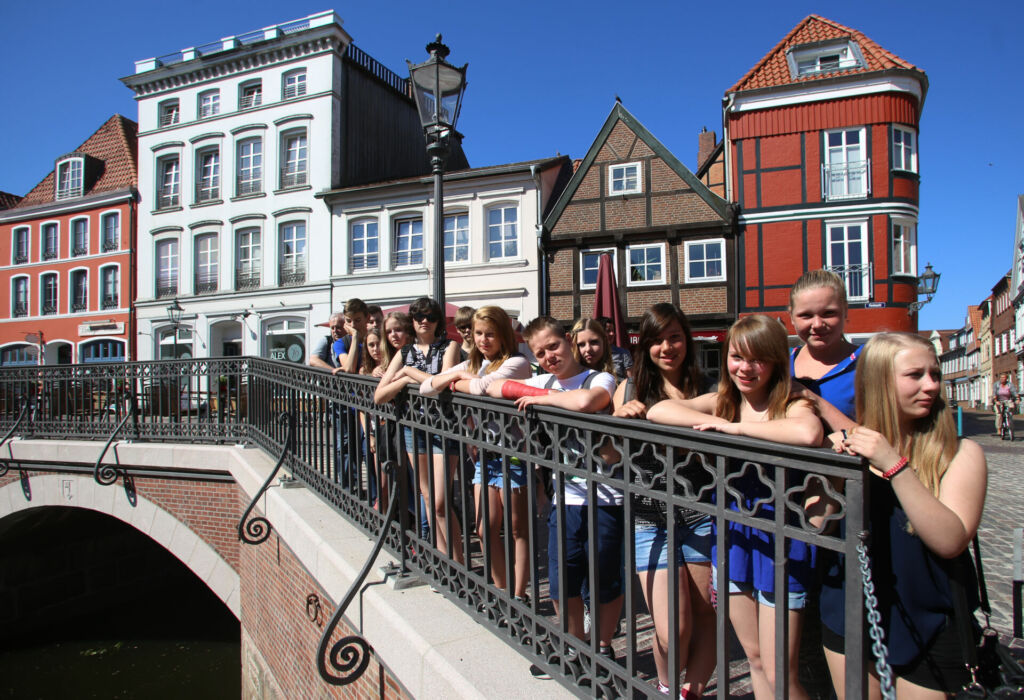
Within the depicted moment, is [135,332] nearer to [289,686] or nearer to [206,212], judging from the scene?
[206,212]

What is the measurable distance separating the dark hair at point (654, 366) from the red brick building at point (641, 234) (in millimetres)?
14424

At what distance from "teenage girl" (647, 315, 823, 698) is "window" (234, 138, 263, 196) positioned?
2297cm

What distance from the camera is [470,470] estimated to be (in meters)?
3.21

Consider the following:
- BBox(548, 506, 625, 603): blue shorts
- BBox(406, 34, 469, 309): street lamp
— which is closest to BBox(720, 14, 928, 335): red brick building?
BBox(406, 34, 469, 309): street lamp

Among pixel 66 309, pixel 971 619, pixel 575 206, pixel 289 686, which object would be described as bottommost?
pixel 289 686

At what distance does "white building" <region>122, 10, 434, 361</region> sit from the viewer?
20797 mm

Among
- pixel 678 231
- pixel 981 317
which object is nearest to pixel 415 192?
pixel 678 231

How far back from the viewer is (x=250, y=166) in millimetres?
22141

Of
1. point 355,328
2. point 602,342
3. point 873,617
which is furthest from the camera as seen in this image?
point 355,328

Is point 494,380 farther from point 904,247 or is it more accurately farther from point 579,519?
point 904,247

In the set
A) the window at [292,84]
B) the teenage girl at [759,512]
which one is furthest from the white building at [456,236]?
the teenage girl at [759,512]

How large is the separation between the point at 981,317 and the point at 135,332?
63.3m

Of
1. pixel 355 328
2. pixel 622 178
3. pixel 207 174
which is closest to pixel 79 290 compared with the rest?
pixel 207 174

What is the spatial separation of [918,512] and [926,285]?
17.0 m
